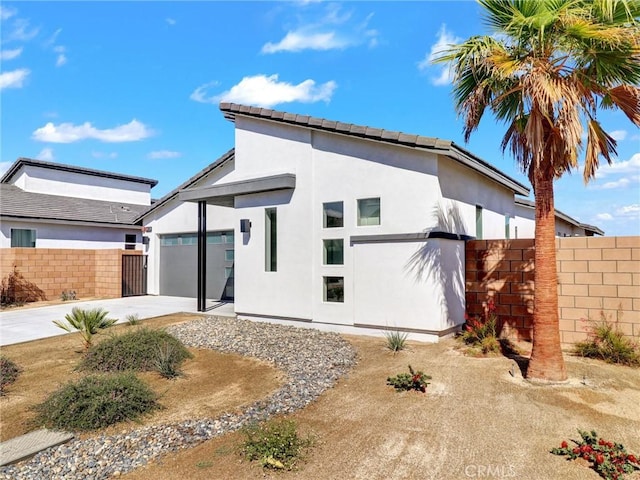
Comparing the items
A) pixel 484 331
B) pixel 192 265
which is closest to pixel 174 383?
pixel 484 331

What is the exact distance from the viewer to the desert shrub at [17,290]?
16.3 metres

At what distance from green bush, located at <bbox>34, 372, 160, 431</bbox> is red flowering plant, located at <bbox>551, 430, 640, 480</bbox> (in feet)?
16.3

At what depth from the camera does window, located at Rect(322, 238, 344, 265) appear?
391 inches

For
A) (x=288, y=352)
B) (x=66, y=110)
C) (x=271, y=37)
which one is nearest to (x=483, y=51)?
(x=288, y=352)

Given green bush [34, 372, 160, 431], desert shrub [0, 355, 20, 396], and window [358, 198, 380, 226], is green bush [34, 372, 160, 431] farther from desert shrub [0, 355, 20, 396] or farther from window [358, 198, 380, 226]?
window [358, 198, 380, 226]

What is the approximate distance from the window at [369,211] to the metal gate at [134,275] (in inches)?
543

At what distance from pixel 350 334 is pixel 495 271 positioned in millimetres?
3750

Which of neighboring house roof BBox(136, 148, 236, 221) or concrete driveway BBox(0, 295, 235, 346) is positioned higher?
neighboring house roof BBox(136, 148, 236, 221)

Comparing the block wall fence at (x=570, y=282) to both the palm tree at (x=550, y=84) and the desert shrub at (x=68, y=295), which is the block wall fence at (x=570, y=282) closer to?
the palm tree at (x=550, y=84)

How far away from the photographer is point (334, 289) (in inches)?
397

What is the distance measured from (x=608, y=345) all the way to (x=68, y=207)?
1006 inches
